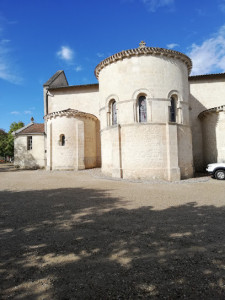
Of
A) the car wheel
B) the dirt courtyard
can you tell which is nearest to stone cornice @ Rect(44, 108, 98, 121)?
the dirt courtyard

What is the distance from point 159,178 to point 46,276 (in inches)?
390

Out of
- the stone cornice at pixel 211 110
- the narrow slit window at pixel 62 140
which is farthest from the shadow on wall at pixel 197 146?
the narrow slit window at pixel 62 140

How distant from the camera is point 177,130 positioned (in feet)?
39.9

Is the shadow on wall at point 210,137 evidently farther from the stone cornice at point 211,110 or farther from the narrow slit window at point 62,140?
the narrow slit window at point 62,140

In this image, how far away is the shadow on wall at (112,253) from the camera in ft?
7.48

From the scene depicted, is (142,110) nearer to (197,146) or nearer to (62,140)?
(197,146)

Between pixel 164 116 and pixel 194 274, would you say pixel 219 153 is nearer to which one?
pixel 164 116

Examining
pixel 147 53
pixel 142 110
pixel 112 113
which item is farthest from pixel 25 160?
pixel 147 53

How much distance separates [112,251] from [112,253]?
70 mm

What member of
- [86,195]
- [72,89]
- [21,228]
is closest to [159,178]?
[86,195]

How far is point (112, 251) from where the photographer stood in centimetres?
322

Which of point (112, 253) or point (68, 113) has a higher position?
point (68, 113)

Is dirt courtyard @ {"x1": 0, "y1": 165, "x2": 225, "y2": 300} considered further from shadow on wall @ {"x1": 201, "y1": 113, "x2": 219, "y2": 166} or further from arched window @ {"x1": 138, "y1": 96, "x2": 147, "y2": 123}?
shadow on wall @ {"x1": 201, "y1": 113, "x2": 219, "y2": 166}

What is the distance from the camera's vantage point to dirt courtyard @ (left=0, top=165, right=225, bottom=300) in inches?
90.0
